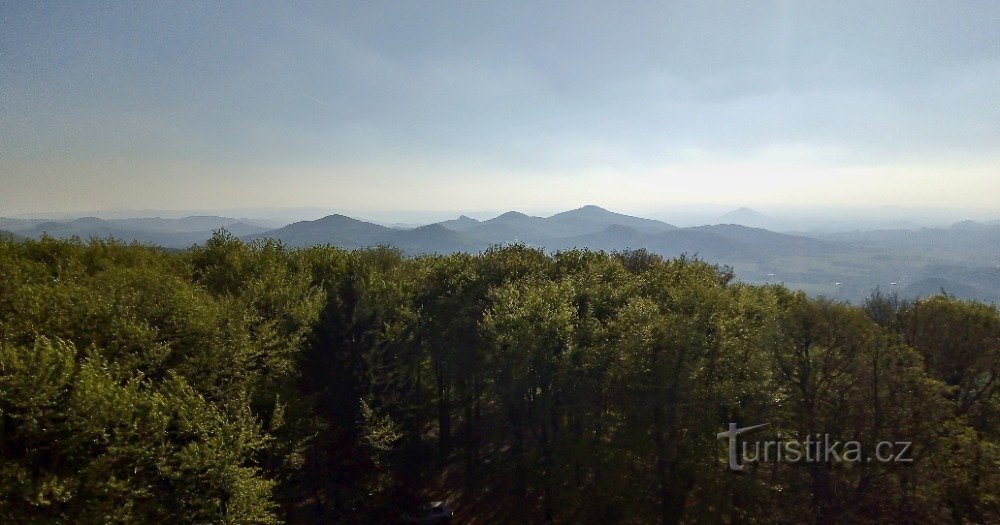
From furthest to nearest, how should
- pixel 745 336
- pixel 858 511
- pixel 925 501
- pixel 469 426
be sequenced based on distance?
pixel 469 426 → pixel 745 336 → pixel 858 511 → pixel 925 501

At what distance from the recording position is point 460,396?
35156 millimetres

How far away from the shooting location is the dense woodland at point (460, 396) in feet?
52.0

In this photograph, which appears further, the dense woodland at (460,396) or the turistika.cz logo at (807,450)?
the turistika.cz logo at (807,450)

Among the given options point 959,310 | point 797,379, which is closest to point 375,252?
point 797,379

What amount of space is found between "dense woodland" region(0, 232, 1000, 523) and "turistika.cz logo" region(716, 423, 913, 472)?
42 cm

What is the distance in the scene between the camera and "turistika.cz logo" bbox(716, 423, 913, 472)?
19.8 m

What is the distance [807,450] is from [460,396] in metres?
23.1

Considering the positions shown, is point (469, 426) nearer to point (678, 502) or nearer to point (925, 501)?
point (678, 502)

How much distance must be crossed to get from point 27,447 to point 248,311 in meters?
11.4

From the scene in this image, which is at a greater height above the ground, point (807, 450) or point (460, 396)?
point (807, 450)

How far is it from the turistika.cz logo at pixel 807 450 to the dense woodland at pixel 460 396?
0.42m

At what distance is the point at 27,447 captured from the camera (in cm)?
1462

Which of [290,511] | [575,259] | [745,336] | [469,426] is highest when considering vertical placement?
[575,259]

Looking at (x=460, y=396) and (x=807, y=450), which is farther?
(x=460, y=396)
